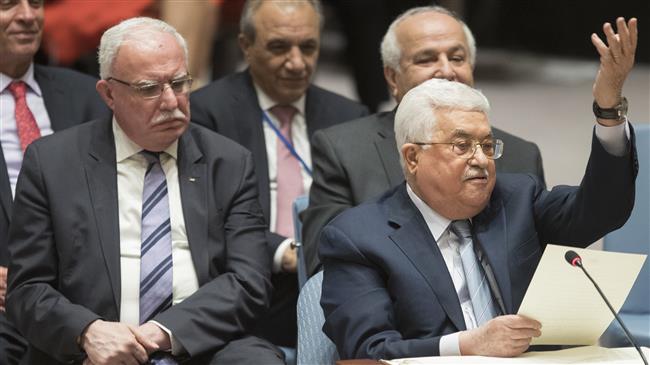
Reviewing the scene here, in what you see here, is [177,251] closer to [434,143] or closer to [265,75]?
[434,143]

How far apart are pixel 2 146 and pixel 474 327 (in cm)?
198

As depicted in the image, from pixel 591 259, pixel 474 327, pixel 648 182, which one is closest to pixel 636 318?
pixel 648 182

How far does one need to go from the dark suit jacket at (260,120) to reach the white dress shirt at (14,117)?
0.60 metres

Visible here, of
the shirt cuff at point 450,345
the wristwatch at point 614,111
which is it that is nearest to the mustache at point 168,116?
the shirt cuff at point 450,345

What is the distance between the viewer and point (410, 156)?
3.60 meters

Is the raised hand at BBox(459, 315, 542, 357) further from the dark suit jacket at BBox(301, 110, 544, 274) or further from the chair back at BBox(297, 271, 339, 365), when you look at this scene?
the dark suit jacket at BBox(301, 110, 544, 274)

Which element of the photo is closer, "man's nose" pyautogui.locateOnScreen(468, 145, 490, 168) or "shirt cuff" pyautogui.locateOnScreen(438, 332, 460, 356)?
"shirt cuff" pyautogui.locateOnScreen(438, 332, 460, 356)

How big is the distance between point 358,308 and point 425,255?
0.25m

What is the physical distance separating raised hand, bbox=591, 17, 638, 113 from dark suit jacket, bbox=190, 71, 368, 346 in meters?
1.67

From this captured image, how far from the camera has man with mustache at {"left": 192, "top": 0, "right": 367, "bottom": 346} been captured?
4.91 metres

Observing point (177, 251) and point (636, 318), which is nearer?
point (177, 251)

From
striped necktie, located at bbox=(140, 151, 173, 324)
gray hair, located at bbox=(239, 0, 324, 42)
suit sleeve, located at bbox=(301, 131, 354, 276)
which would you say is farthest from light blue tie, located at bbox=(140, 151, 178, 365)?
gray hair, located at bbox=(239, 0, 324, 42)

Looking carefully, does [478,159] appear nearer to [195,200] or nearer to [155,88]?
[195,200]

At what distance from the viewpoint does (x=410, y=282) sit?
344 centimetres
